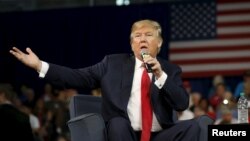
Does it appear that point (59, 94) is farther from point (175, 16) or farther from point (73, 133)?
point (73, 133)

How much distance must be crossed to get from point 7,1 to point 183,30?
10.0ft

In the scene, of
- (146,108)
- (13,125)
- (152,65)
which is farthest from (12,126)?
(152,65)

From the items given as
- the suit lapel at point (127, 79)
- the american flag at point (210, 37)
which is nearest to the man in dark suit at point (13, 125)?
the suit lapel at point (127, 79)

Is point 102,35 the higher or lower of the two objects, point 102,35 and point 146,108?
the lower

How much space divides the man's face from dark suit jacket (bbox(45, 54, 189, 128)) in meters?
0.16

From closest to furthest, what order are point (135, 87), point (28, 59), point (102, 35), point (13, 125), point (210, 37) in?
point (28, 59) → point (135, 87) → point (13, 125) → point (210, 37) → point (102, 35)

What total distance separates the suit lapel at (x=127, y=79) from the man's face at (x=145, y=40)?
0.11m

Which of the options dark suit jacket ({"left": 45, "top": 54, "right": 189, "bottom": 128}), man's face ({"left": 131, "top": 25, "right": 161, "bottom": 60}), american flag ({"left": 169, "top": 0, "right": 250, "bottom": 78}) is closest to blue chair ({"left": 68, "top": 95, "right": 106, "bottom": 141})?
dark suit jacket ({"left": 45, "top": 54, "right": 189, "bottom": 128})

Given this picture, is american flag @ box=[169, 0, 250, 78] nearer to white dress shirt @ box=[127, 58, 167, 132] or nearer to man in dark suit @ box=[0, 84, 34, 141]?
man in dark suit @ box=[0, 84, 34, 141]

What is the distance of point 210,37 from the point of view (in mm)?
12312

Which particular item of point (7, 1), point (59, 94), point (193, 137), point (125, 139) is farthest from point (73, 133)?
point (7, 1)

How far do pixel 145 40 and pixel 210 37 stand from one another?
288 inches

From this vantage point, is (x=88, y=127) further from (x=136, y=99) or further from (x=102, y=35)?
(x=102, y=35)

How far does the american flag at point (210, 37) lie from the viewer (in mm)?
12180
